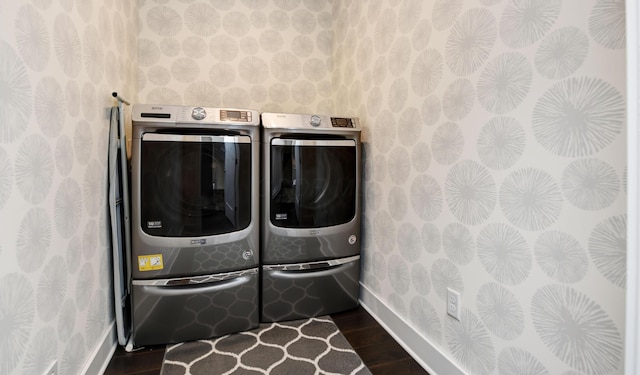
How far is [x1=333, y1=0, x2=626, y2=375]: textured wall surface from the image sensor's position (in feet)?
2.77

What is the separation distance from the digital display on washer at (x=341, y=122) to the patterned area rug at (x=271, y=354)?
4.20 feet

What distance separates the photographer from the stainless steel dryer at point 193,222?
1616 mm

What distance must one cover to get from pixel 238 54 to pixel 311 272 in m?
1.86

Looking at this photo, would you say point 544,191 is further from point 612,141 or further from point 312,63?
point 312,63

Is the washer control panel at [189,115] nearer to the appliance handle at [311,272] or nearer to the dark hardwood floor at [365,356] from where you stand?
the appliance handle at [311,272]

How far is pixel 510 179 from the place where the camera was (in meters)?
1.09

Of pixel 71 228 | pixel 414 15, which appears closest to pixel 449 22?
pixel 414 15

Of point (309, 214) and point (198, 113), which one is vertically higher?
point (198, 113)

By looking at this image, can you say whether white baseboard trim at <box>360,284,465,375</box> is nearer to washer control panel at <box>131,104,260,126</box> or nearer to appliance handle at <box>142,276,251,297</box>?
appliance handle at <box>142,276,251,297</box>

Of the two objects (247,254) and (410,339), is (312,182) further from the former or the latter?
(410,339)

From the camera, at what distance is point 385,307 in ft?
6.17

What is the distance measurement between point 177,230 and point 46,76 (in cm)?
91

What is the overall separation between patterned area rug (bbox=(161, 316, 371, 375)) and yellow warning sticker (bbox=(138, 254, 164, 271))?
46 cm

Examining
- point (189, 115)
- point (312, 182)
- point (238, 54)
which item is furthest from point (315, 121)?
point (238, 54)
